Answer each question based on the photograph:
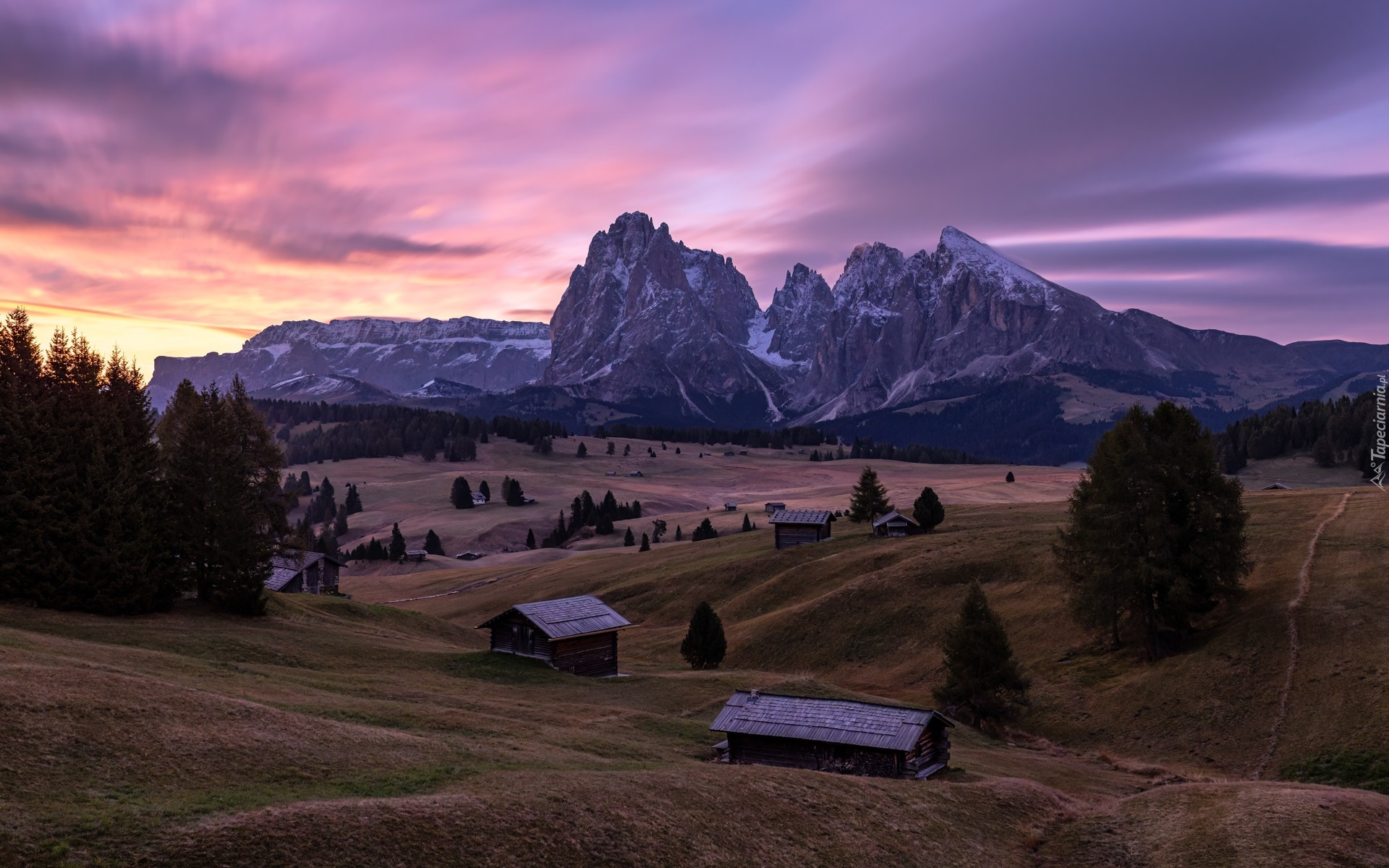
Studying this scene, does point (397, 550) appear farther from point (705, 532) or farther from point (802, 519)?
point (802, 519)

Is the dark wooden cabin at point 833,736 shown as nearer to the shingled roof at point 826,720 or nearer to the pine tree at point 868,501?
the shingled roof at point 826,720

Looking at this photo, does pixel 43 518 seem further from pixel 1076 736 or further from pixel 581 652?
pixel 1076 736

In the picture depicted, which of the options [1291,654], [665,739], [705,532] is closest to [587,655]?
[665,739]

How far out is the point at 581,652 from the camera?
59031mm

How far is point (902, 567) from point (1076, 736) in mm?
30101

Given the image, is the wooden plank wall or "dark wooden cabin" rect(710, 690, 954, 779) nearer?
"dark wooden cabin" rect(710, 690, 954, 779)

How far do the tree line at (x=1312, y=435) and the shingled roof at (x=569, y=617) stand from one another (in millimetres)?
141888

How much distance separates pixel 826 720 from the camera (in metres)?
40.5

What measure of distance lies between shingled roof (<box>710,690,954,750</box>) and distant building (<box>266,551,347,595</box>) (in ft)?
187

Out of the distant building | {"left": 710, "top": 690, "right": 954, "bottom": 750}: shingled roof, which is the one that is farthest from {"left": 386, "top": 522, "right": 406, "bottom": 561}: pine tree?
{"left": 710, "top": 690, "right": 954, "bottom": 750}: shingled roof

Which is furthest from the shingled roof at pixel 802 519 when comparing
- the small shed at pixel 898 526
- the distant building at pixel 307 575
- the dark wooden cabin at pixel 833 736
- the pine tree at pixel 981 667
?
the dark wooden cabin at pixel 833 736

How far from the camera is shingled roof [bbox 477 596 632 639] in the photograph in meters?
58.1

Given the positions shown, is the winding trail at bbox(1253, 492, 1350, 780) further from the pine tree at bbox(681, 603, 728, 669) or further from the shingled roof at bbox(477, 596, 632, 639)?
the shingled roof at bbox(477, 596, 632, 639)

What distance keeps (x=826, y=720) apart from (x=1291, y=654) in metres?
27.1
